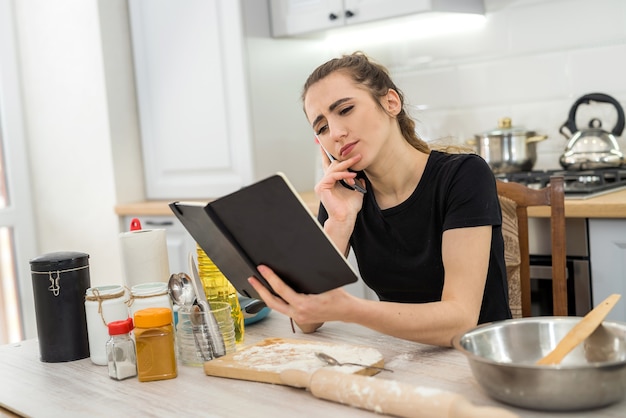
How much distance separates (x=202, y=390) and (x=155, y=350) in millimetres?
117

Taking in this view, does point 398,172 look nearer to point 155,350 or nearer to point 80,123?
point 155,350

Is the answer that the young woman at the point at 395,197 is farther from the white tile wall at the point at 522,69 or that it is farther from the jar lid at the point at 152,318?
the white tile wall at the point at 522,69

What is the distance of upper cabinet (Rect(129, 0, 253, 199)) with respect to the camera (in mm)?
3197

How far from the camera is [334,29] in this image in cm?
306

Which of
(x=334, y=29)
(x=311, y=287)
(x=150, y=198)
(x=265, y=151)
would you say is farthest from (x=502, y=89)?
(x=311, y=287)

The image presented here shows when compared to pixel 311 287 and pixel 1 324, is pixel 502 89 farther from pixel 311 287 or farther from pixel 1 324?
pixel 1 324

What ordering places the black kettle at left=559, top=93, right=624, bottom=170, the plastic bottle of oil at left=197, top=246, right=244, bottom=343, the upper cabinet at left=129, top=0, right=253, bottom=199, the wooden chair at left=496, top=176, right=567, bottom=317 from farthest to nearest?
the upper cabinet at left=129, top=0, right=253, bottom=199 → the black kettle at left=559, top=93, right=624, bottom=170 → the wooden chair at left=496, top=176, right=567, bottom=317 → the plastic bottle of oil at left=197, top=246, right=244, bottom=343

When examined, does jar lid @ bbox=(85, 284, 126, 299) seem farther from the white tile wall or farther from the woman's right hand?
the white tile wall

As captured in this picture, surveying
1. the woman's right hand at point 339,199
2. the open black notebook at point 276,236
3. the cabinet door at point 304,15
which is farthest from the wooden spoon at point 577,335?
the cabinet door at point 304,15

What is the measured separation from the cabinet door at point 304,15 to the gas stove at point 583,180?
2.92 feet

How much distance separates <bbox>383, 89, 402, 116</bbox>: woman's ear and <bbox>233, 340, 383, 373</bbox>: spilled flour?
591 mm

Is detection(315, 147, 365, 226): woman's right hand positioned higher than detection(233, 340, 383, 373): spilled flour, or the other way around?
detection(315, 147, 365, 226): woman's right hand

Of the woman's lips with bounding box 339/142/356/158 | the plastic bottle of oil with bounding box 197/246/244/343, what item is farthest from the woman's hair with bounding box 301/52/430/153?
the plastic bottle of oil with bounding box 197/246/244/343

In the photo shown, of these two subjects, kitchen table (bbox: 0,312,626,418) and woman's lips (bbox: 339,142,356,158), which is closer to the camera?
kitchen table (bbox: 0,312,626,418)
